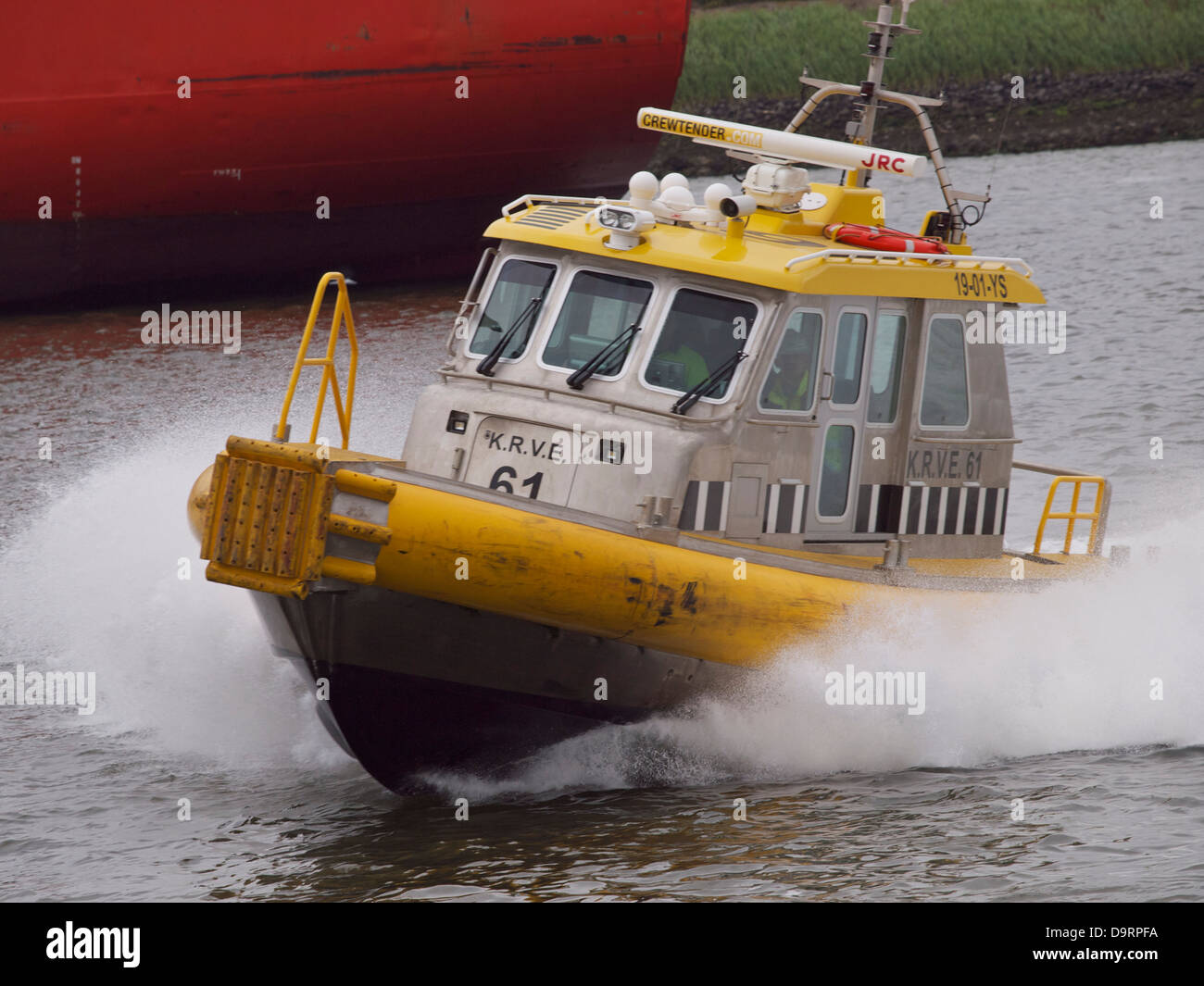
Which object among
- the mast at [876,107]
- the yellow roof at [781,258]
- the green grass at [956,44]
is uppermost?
the green grass at [956,44]

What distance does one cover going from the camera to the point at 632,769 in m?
7.71

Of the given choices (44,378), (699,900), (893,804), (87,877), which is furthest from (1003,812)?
(44,378)

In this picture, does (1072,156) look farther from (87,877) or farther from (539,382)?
(87,877)

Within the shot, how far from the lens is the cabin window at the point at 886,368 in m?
8.20

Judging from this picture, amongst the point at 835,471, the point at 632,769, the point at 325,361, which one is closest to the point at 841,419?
the point at 835,471

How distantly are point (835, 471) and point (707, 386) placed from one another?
0.91 m

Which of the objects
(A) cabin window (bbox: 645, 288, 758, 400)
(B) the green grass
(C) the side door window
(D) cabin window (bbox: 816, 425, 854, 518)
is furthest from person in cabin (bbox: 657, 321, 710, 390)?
(B) the green grass

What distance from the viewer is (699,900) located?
6.51 metres

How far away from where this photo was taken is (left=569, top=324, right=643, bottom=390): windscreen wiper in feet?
25.8

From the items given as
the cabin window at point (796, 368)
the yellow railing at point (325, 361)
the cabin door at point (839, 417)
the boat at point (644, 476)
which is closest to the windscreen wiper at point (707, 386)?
the boat at point (644, 476)

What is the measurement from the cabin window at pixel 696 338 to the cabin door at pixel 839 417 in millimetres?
468

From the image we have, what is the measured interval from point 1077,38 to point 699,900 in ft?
113

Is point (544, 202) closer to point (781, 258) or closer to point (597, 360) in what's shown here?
point (597, 360)

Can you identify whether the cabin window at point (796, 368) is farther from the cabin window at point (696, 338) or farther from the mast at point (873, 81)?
the mast at point (873, 81)
